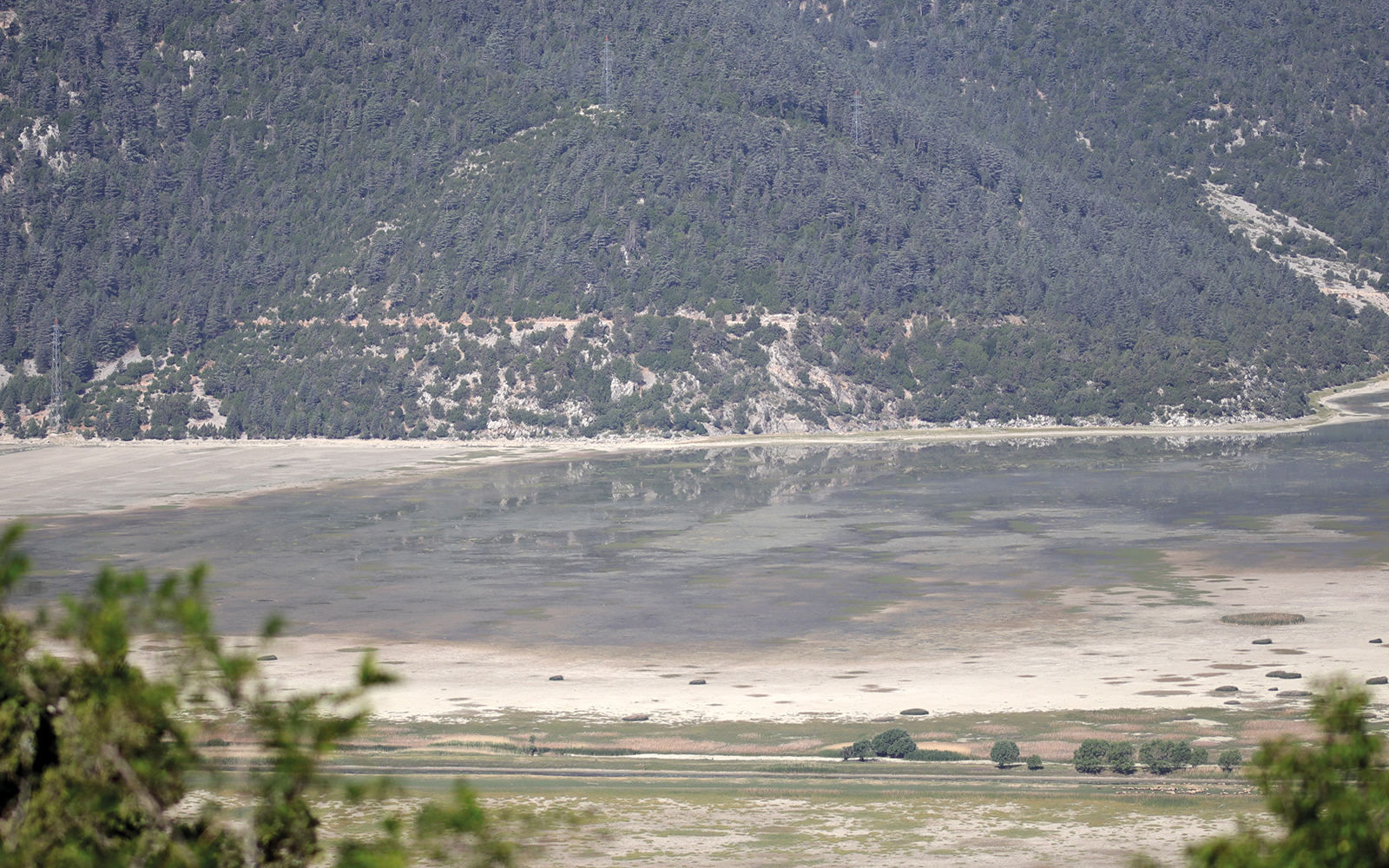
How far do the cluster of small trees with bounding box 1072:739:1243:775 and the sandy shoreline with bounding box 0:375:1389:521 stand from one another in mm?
72281

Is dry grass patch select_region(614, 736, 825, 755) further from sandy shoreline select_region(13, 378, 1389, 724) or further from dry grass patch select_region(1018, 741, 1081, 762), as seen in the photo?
dry grass patch select_region(1018, 741, 1081, 762)

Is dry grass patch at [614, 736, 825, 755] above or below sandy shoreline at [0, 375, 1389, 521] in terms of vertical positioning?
below

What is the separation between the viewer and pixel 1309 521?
262ft

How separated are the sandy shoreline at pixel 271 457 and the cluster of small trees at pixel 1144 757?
2846 inches

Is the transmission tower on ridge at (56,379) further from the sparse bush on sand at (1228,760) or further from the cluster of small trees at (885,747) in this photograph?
the sparse bush on sand at (1228,760)

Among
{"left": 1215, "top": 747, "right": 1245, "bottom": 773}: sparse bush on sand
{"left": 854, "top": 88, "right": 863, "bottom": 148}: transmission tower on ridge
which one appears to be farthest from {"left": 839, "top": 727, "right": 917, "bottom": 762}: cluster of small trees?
{"left": 854, "top": 88, "right": 863, "bottom": 148}: transmission tower on ridge

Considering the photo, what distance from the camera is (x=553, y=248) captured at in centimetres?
15425

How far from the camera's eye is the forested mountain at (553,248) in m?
142

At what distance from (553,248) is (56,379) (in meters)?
50.2

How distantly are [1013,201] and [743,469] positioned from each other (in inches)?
3457

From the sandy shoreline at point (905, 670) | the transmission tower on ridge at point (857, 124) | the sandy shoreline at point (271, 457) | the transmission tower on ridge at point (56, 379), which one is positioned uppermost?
the transmission tower on ridge at point (857, 124)

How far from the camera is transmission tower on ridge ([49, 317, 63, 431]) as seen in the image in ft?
463

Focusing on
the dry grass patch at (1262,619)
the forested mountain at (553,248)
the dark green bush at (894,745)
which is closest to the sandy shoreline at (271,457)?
the forested mountain at (553,248)

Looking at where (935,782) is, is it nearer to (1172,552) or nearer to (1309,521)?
(1172,552)
